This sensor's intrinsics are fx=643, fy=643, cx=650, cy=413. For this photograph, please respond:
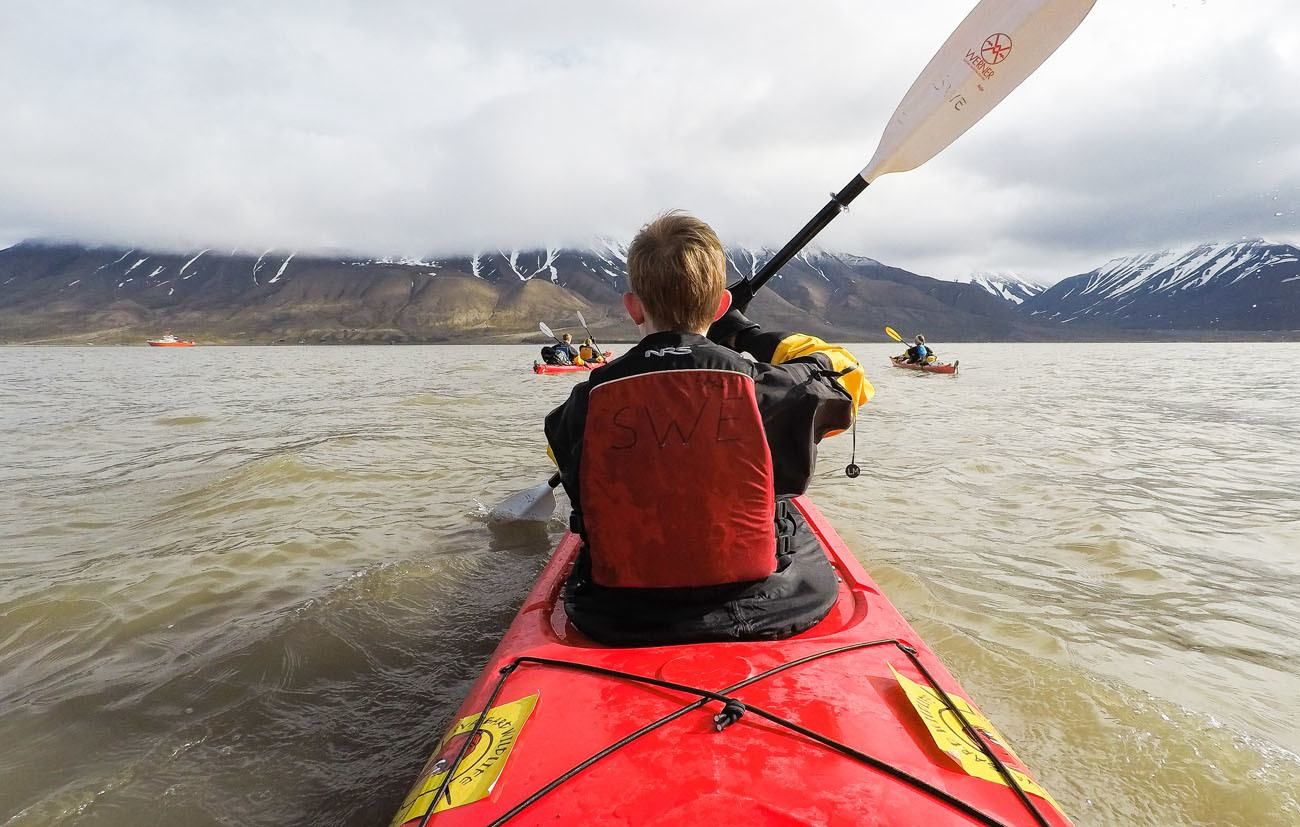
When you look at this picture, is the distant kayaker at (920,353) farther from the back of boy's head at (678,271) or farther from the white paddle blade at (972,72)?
the back of boy's head at (678,271)

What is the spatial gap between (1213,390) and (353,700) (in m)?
27.6

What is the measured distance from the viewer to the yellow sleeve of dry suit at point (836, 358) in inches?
105

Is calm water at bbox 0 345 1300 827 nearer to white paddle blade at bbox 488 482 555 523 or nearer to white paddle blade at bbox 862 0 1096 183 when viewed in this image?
white paddle blade at bbox 488 482 555 523

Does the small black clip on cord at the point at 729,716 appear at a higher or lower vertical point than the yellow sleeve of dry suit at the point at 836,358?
lower

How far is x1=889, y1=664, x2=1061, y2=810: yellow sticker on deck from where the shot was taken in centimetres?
172

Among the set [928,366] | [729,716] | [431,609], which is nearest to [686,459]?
[729,716]

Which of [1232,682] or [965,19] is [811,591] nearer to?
[1232,682]

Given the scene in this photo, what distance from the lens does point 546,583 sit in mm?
3357

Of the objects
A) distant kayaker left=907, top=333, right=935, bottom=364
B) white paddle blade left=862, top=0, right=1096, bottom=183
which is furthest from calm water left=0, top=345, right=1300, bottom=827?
distant kayaker left=907, top=333, right=935, bottom=364

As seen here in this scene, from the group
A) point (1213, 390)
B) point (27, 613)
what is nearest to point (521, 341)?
point (1213, 390)

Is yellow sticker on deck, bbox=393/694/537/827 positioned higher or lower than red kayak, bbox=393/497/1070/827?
lower

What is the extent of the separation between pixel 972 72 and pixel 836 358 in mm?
3014

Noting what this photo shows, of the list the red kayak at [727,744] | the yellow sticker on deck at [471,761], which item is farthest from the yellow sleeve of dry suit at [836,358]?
the yellow sticker on deck at [471,761]

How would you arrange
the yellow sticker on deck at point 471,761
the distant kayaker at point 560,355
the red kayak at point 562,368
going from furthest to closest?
the distant kayaker at point 560,355 → the red kayak at point 562,368 → the yellow sticker on deck at point 471,761
